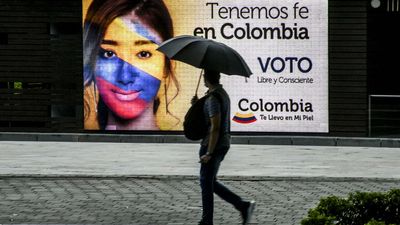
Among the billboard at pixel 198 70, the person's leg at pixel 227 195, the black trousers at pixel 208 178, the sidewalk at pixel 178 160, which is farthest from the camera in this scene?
the billboard at pixel 198 70

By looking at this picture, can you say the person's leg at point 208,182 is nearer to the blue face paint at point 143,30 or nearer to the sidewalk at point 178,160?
the sidewalk at point 178,160

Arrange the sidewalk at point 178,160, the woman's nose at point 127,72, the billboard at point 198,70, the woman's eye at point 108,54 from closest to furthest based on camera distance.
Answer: the sidewalk at point 178,160, the billboard at point 198,70, the woman's nose at point 127,72, the woman's eye at point 108,54

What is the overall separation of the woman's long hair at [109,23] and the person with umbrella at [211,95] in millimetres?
11560

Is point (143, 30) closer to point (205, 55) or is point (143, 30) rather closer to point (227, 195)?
point (227, 195)

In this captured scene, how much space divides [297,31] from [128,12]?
3597mm

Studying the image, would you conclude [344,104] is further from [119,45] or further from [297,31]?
[119,45]

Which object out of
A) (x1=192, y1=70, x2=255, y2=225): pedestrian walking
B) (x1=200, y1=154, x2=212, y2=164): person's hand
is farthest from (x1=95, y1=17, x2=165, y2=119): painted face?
(x1=200, y1=154, x2=212, y2=164): person's hand

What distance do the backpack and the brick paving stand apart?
1.24 metres

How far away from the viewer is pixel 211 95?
9695 millimetres

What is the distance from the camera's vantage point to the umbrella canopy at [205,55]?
31.8ft

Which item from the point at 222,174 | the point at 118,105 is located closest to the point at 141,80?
the point at 118,105

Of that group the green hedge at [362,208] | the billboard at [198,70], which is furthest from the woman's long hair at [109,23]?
the green hedge at [362,208]

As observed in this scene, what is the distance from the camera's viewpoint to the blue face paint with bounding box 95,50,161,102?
2161 centimetres

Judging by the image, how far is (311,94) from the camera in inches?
840
